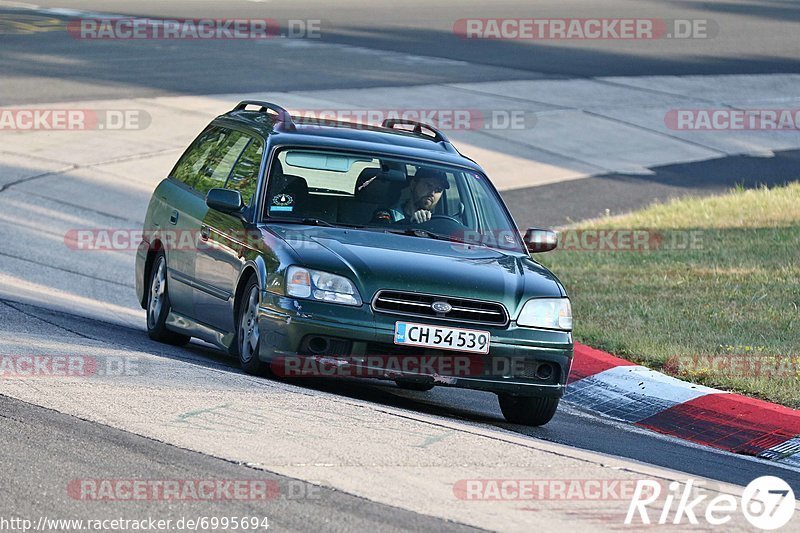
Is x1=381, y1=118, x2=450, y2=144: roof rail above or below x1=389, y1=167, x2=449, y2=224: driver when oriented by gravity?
above

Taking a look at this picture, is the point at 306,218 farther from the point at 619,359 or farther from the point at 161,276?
the point at 619,359

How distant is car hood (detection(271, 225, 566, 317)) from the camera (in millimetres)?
8484

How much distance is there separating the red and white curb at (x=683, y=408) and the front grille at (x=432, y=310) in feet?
4.92

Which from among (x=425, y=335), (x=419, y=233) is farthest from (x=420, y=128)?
(x=425, y=335)

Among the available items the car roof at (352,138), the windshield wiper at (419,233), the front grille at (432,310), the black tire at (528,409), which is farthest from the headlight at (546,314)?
the car roof at (352,138)

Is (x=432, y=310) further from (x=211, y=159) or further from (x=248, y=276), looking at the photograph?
(x=211, y=159)

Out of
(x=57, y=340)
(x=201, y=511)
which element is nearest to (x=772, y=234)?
(x=57, y=340)

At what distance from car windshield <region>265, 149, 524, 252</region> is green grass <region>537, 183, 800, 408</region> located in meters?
1.70

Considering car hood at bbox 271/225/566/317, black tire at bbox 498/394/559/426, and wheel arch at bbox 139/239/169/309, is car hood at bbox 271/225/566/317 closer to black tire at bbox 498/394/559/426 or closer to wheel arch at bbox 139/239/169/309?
black tire at bbox 498/394/559/426

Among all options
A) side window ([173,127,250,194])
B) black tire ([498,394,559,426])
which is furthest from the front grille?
side window ([173,127,250,194])

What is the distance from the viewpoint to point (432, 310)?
27.7 feet

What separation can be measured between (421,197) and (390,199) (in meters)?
0.22

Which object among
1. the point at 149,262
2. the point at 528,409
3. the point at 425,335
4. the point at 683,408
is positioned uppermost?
the point at 425,335

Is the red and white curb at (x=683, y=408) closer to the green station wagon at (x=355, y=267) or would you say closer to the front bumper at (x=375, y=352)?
the green station wagon at (x=355, y=267)
